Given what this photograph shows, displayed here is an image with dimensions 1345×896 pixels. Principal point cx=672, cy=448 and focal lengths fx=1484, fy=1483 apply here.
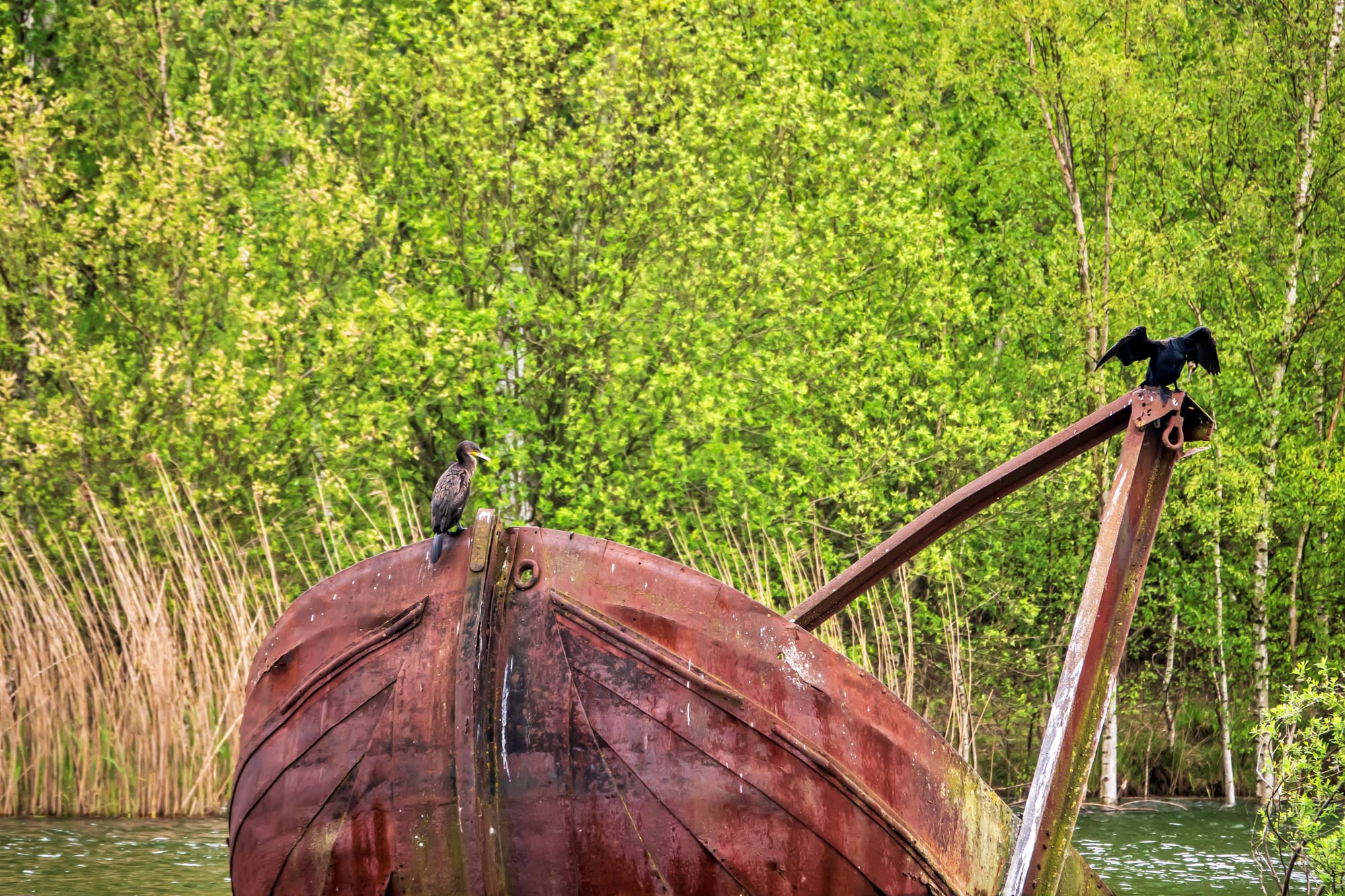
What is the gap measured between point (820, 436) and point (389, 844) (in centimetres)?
979

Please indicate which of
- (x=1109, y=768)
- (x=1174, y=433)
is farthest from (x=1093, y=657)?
(x=1109, y=768)

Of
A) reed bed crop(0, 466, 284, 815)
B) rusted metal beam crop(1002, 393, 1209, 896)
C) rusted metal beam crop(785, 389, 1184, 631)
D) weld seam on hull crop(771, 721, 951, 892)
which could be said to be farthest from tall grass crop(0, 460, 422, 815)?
rusted metal beam crop(1002, 393, 1209, 896)

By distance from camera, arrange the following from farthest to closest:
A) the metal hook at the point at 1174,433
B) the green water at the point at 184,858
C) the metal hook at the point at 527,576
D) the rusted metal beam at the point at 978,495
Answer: the green water at the point at 184,858 < the rusted metal beam at the point at 978,495 < the metal hook at the point at 1174,433 < the metal hook at the point at 527,576

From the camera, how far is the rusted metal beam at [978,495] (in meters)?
5.93

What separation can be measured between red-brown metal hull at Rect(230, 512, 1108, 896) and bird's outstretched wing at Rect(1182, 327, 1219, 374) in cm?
173

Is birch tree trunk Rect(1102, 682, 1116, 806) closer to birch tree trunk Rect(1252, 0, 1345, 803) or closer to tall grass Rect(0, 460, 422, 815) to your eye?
birch tree trunk Rect(1252, 0, 1345, 803)

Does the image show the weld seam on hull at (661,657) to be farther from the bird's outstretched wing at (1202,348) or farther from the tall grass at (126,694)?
the tall grass at (126,694)

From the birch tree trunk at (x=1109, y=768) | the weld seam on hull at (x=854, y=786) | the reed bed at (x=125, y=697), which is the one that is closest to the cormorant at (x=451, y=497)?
the weld seam on hull at (x=854, y=786)

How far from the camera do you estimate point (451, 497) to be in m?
5.25

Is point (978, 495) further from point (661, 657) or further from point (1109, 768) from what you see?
point (1109, 768)

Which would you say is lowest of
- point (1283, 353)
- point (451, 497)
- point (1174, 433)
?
point (451, 497)

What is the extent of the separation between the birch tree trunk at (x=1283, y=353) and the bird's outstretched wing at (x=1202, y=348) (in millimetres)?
10435

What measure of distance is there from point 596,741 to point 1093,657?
1914 mm

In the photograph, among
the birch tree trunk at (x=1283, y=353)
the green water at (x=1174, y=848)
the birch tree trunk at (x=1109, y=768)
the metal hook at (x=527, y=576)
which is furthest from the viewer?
the birch tree trunk at (x=1283, y=353)
